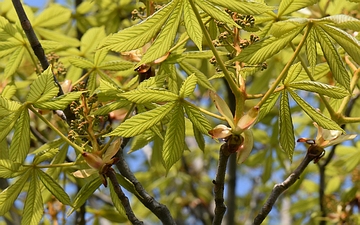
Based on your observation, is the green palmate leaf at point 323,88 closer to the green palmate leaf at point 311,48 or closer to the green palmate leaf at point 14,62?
the green palmate leaf at point 311,48

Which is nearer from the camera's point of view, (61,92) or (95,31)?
(61,92)

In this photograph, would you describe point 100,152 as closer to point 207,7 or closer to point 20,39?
point 207,7

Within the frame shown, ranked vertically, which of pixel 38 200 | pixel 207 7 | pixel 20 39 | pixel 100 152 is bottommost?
pixel 38 200

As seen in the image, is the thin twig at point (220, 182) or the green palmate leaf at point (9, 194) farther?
the green palmate leaf at point (9, 194)

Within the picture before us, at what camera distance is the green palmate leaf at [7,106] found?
4.21ft

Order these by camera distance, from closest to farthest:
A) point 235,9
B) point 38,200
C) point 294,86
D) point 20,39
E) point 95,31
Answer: point 235,9, point 294,86, point 38,200, point 20,39, point 95,31

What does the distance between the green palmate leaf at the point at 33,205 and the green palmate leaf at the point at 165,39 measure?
1.38ft

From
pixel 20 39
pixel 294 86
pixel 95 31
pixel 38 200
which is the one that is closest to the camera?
pixel 294 86

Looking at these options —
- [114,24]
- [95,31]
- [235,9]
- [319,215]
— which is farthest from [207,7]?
[319,215]

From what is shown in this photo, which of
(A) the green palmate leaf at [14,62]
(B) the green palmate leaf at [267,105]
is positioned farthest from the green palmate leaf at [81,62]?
→ (B) the green palmate leaf at [267,105]

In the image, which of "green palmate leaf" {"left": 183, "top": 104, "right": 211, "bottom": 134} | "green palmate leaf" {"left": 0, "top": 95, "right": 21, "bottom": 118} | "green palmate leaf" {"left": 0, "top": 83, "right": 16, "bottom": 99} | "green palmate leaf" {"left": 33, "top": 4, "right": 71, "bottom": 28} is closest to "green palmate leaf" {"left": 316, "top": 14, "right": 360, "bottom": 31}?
"green palmate leaf" {"left": 183, "top": 104, "right": 211, "bottom": 134}

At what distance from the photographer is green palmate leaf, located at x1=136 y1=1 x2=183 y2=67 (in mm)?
1212

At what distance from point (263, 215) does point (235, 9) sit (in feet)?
1.85

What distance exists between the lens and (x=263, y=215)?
4.77ft
